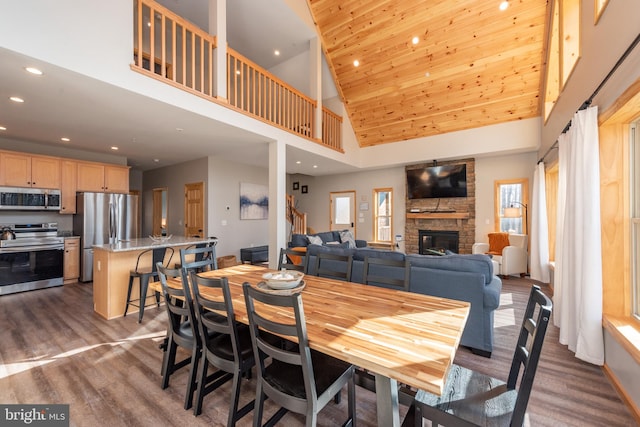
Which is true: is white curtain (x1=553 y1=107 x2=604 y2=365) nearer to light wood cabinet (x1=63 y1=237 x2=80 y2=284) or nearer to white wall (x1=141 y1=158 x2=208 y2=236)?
white wall (x1=141 y1=158 x2=208 y2=236)

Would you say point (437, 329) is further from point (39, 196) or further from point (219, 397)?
point (39, 196)

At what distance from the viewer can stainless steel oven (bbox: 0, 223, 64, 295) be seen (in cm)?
440

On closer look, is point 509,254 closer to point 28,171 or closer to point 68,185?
point 68,185

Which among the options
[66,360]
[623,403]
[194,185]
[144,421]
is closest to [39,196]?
[194,185]

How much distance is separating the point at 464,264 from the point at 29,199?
7.00 m

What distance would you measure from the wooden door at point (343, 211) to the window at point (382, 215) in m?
0.71

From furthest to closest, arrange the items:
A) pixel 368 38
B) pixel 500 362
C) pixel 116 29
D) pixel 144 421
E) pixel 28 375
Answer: pixel 368 38 < pixel 116 29 < pixel 500 362 < pixel 28 375 < pixel 144 421

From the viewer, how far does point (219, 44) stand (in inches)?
144

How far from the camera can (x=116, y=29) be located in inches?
105

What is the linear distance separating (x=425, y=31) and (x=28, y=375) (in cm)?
693

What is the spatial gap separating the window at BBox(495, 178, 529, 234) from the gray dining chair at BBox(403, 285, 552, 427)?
549 centimetres

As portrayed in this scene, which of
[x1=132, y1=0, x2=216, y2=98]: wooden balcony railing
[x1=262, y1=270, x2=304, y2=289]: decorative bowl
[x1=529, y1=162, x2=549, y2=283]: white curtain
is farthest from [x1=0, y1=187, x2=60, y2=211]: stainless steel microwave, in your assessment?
[x1=529, y1=162, x2=549, y2=283]: white curtain

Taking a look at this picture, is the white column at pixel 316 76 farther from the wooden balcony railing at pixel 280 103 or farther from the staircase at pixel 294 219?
the staircase at pixel 294 219

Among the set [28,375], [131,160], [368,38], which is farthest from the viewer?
[131,160]
